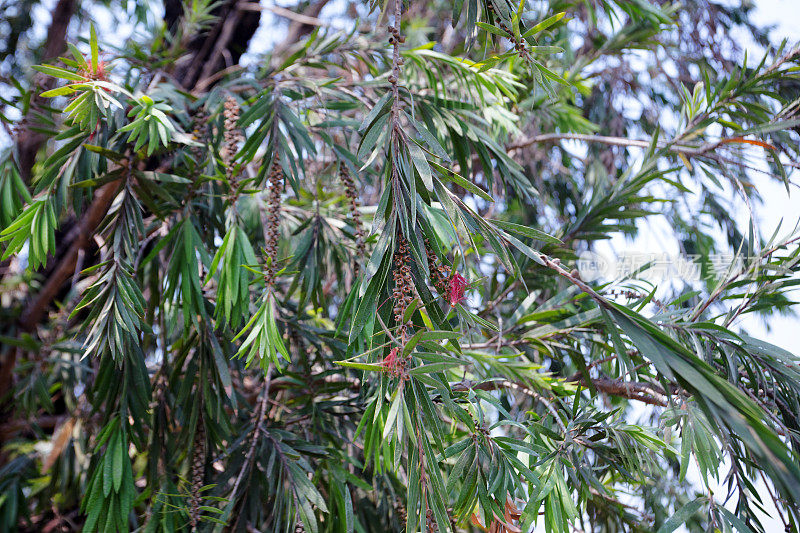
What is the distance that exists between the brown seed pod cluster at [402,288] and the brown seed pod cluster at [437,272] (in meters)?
0.03

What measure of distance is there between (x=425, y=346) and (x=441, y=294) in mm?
63

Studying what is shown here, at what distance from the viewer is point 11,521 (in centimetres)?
133

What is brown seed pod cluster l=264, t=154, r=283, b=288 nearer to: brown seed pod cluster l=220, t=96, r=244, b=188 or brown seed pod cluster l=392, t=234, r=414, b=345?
brown seed pod cluster l=220, t=96, r=244, b=188

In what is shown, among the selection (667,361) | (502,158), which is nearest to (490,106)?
(502,158)

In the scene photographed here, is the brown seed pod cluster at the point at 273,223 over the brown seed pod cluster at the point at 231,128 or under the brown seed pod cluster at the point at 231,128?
under

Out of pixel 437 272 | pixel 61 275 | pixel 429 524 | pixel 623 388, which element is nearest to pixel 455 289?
pixel 437 272

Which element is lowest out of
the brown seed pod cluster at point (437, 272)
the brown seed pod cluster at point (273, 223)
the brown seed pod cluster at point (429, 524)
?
the brown seed pod cluster at point (429, 524)

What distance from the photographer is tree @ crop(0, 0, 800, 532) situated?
0.65m

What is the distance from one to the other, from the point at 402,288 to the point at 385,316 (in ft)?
0.24

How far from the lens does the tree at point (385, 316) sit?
2.13ft

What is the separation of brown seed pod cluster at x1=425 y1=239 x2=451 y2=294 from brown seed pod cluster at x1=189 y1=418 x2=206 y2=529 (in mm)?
530

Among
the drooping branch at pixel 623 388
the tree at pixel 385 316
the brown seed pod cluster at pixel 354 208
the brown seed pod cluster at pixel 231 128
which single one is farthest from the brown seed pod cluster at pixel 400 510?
the brown seed pod cluster at pixel 231 128

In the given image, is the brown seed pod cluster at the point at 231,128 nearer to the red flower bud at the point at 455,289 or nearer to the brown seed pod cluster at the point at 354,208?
the brown seed pod cluster at the point at 354,208

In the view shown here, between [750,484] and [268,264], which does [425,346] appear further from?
[750,484]
